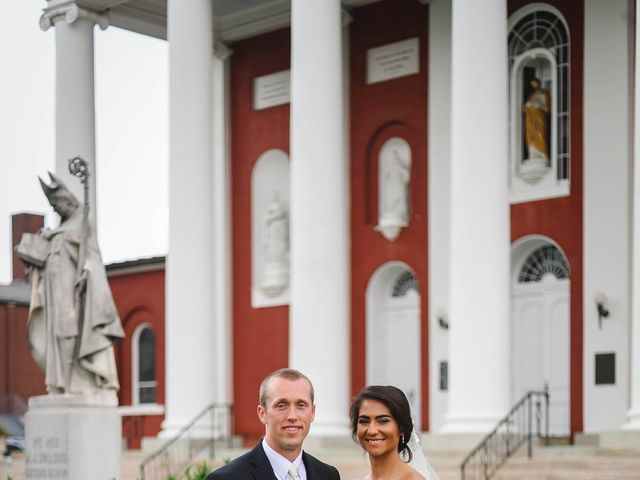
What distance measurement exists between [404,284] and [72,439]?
1345 centimetres

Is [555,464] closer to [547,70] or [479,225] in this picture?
[479,225]

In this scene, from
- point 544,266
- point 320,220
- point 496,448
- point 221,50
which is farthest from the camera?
point 221,50

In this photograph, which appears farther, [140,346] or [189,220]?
[140,346]

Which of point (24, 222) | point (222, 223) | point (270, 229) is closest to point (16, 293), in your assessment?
point (24, 222)

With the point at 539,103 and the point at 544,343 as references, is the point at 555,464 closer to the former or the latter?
the point at 544,343

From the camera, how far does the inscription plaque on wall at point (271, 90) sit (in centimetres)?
3019

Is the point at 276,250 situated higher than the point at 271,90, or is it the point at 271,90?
the point at 271,90

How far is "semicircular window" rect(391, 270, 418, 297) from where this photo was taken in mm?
27938

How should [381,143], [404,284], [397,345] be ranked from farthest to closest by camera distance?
1. [381,143]
2. [404,284]
3. [397,345]

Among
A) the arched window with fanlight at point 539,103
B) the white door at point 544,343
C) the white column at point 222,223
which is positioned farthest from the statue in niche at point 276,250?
the arched window with fanlight at point 539,103

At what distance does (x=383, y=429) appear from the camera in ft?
18.2

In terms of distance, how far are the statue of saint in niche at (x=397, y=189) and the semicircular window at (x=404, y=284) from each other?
1.19 meters

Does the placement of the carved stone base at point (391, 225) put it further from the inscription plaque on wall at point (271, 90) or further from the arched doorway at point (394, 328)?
the inscription plaque on wall at point (271, 90)

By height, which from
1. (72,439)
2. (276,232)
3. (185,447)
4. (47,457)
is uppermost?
(276,232)
